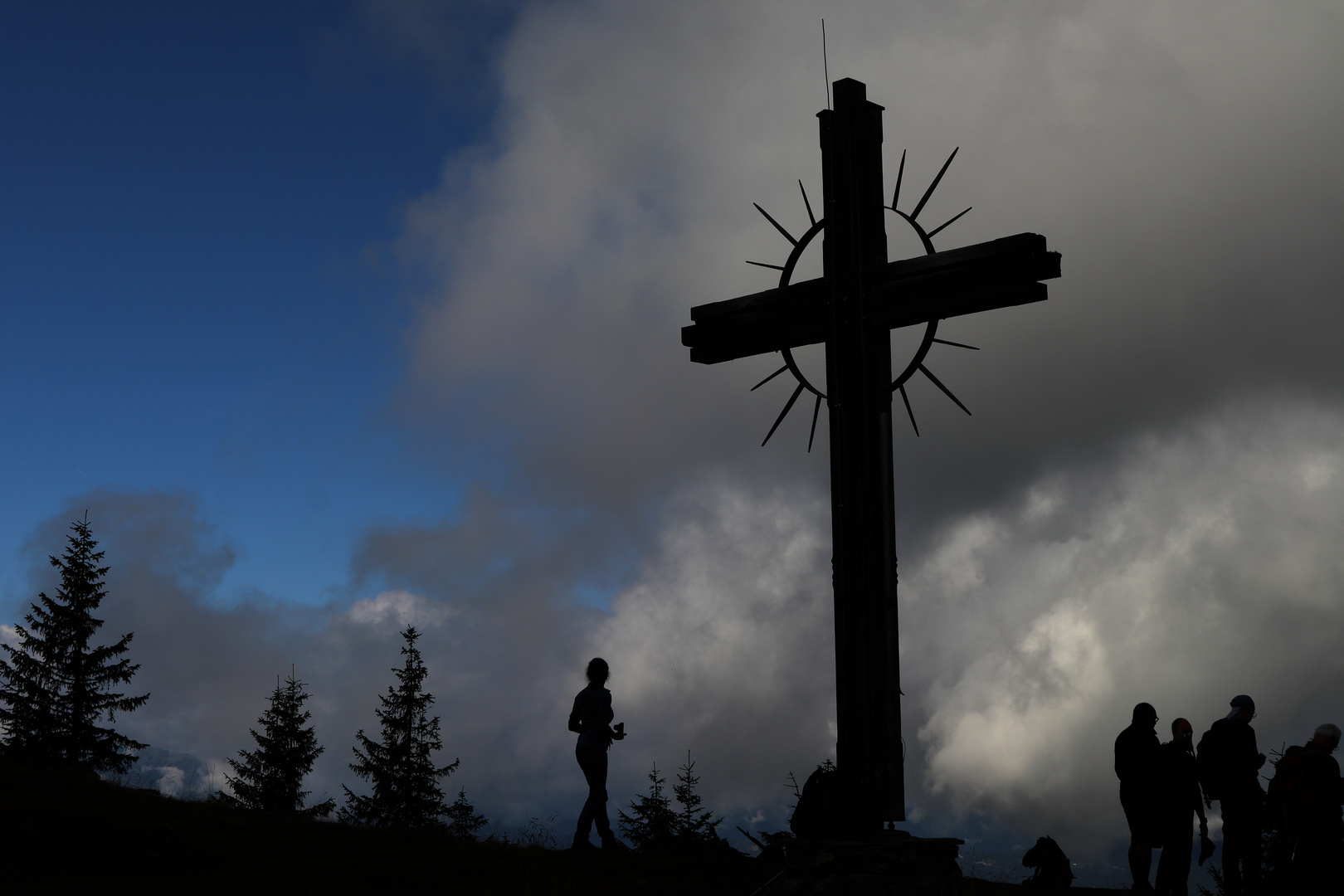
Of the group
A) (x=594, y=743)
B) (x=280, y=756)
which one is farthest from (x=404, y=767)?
(x=594, y=743)

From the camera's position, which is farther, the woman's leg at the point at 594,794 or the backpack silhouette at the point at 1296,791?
the woman's leg at the point at 594,794

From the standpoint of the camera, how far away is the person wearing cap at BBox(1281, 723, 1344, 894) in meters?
8.47

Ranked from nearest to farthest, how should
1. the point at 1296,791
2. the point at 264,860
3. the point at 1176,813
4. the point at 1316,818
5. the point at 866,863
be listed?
the point at 866,863 < the point at 264,860 < the point at 1316,818 < the point at 1296,791 < the point at 1176,813

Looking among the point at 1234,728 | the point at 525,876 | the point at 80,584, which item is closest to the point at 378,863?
the point at 525,876

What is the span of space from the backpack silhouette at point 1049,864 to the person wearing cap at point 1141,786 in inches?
26.5

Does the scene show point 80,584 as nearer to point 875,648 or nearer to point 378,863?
point 378,863

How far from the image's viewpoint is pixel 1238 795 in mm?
9570

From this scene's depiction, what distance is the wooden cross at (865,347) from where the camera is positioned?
6395mm

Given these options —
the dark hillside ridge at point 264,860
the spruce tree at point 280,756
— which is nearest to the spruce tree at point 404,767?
the spruce tree at point 280,756

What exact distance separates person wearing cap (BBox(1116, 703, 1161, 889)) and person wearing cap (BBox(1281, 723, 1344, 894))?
1091 millimetres

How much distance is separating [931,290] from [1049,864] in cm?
642

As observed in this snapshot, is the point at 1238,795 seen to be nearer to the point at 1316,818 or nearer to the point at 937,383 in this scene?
the point at 1316,818

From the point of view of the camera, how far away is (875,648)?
255 inches

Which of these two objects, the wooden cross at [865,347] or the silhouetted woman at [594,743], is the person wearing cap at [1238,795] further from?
the silhouetted woman at [594,743]
